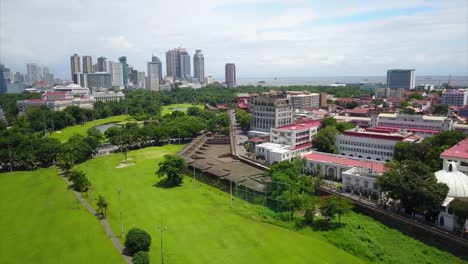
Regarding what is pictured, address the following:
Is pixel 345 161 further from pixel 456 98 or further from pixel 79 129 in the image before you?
pixel 456 98

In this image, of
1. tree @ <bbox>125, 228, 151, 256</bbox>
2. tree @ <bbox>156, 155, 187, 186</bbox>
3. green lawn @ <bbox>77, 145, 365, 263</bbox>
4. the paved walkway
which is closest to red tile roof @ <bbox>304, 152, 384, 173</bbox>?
green lawn @ <bbox>77, 145, 365, 263</bbox>

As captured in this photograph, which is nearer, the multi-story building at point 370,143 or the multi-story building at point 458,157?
the multi-story building at point 458,157

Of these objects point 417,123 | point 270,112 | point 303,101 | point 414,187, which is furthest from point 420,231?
point 303,101

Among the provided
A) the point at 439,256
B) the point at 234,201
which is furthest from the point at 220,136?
the point at 439,256

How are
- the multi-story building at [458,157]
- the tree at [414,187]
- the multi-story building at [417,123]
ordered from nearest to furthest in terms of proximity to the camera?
the tree at [414,187], the multi-story building at [458,157], the multi-story building at [417,123]

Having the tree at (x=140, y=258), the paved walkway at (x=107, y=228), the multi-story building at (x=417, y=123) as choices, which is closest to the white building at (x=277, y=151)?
the multi-story building at (x=417, y=123)

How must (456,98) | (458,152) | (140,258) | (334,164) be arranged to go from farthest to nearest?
1. (456,98)
2. (334,164)
3. (458,152)
4. (140,258)

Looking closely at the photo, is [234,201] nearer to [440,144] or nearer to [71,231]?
[71,231]

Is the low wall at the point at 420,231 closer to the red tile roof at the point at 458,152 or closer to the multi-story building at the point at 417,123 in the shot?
the red tile roof at the point at 458,152
